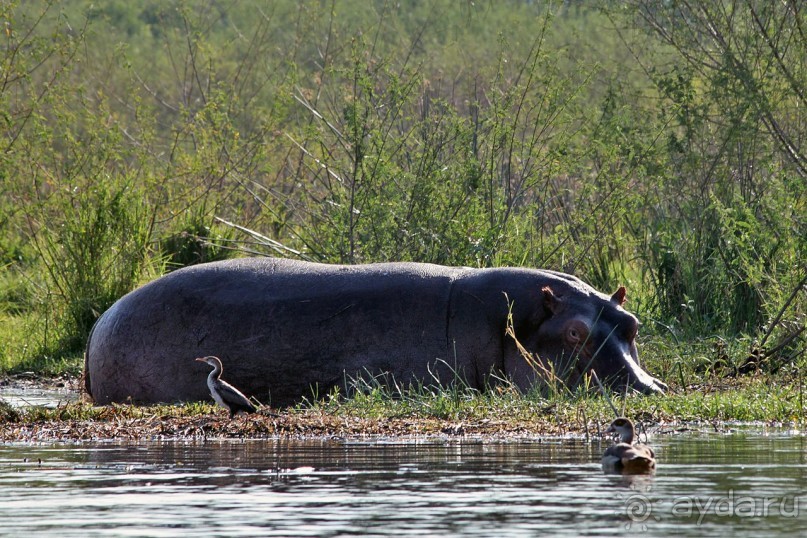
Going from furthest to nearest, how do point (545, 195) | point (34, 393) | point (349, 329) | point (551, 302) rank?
point (545, 195) → point (34, 393) → point (349, 329) → point (551, 302)

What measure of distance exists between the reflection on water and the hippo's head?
1.48 m

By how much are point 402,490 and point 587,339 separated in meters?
3.58

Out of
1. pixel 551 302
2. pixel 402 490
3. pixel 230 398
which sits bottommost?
pixel 402 490

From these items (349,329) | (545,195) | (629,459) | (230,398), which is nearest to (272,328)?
(349,329)

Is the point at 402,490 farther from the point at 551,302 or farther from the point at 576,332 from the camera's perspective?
the point at 551,302

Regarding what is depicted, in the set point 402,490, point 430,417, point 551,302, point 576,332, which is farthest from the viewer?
point 551,302

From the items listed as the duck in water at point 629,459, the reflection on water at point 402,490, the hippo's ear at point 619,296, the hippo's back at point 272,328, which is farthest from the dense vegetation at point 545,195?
the duck in water at point 629,459

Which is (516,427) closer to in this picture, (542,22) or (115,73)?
(542,22)

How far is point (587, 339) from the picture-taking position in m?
9.12

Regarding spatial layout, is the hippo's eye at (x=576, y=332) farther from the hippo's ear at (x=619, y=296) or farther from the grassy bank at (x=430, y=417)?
the grassy bank at (x=430, y=417)

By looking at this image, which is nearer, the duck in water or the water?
the duck in water

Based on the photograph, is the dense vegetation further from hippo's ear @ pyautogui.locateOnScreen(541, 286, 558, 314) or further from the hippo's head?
hippo's ear @ pyautogui.locateOnScreen(541, 286, 558, 314)

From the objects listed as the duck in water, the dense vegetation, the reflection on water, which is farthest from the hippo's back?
the duck in water

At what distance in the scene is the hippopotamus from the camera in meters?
9.38
